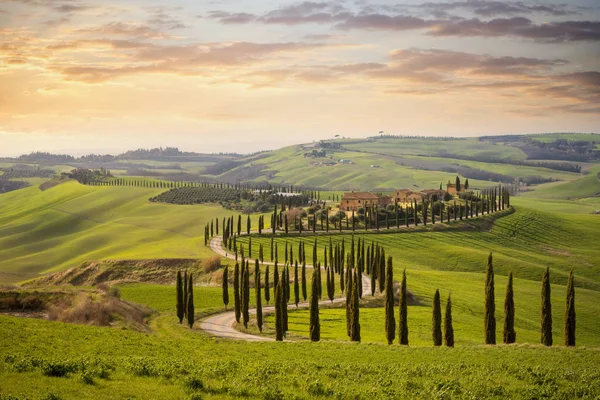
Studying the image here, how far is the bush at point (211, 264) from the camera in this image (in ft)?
392

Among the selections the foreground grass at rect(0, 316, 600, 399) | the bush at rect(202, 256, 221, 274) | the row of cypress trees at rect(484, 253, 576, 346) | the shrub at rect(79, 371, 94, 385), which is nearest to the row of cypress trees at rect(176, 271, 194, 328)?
the foreground grass at rect(0, 316, 600, 399)

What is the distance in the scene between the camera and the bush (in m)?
120

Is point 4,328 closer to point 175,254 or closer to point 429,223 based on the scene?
point 175,254

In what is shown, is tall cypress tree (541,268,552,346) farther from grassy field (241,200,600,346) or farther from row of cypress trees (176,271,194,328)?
row of cypress trees (176,271,194,328)

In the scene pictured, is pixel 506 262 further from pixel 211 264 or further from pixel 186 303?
pixel 186 303

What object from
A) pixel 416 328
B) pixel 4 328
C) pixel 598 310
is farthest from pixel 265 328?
pixel 598 310

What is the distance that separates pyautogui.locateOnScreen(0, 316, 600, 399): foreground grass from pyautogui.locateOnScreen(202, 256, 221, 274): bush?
67.7 metres

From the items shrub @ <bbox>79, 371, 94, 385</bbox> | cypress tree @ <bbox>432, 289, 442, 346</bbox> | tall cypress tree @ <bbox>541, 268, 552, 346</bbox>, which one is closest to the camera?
shrub @ <bbox>79, 371, 94, 385</bbox>

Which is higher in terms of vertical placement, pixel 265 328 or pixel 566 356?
pixel 566 356

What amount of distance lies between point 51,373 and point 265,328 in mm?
43908

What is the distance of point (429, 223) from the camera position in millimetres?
172375

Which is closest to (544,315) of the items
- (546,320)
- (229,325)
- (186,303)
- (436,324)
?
(546,320)

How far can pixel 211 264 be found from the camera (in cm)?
12050

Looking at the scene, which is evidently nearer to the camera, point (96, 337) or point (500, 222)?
point (96, 337)
